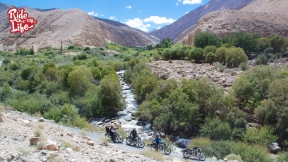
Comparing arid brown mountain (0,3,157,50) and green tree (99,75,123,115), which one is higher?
arid brown mountain (0,3,157,50)

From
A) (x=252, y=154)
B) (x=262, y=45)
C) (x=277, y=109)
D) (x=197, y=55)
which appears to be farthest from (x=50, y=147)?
(x=262, y=45)

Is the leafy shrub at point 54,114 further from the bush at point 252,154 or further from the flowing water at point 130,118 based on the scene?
the bush at point 252,154

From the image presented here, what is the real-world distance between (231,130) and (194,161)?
8.28m

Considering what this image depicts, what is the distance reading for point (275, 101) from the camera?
75.5ft

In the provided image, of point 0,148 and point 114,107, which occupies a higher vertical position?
point 0,148

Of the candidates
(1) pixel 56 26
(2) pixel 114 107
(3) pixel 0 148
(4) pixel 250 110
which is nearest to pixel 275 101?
(4) pixel 250 110

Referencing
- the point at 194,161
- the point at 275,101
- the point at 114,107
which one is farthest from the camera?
the point at 114,107

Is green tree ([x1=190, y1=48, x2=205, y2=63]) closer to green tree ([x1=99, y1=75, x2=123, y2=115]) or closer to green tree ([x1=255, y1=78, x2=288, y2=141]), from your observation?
green tree ([x1=99, y1=75, x2=123, y2=115])

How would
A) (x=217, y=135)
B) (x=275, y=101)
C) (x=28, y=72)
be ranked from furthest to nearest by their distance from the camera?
(x=28, y=72)
(x=275, y=101)
(x=217, y=135)

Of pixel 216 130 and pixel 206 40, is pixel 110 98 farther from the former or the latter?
pixel 206 40

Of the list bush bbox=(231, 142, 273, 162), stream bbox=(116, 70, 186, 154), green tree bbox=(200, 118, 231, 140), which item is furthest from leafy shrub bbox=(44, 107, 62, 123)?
bush bbox=(231, 142, 273, 162)

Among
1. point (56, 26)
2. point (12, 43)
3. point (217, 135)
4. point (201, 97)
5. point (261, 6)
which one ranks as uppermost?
point (261, 6)

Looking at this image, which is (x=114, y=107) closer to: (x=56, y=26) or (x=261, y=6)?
(x=56, y=26)

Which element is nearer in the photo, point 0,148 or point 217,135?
point 0,148
